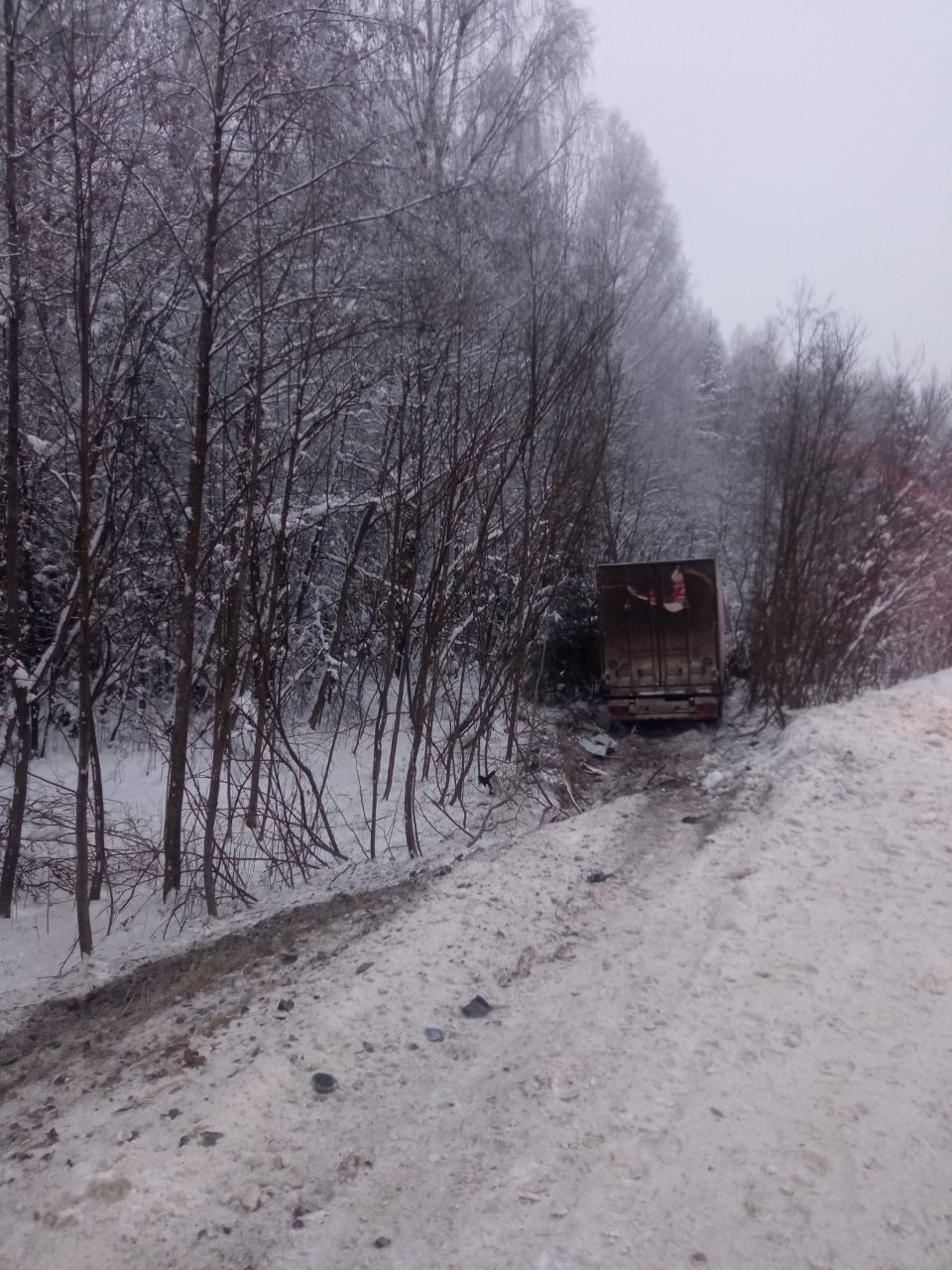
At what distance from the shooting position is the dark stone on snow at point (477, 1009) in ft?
13.9

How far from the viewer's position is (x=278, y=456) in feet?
20.9

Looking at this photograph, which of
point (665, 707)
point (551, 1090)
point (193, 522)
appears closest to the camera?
point (551, 1090)

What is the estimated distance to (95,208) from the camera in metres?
5.95

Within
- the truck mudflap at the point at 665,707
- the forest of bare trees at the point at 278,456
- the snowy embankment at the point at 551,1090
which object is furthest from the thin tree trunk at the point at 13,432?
the truck mudflap at the point at 665,707

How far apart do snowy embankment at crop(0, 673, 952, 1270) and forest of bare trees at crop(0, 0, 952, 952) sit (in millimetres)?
2000

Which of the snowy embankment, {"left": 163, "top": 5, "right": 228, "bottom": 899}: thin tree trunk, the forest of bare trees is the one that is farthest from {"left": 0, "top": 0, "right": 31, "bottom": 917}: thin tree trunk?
the snowy embankment

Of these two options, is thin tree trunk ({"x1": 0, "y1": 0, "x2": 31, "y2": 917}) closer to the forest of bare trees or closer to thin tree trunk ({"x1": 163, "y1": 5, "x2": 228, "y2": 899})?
the forest of bare trees

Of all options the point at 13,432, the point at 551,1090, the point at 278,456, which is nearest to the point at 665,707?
the point at 278,456

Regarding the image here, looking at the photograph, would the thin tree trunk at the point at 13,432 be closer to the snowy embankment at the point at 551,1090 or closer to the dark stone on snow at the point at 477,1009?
the snowy embankment at the point at 551,1090

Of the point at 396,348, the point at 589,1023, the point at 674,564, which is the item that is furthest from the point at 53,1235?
the point at 674,564

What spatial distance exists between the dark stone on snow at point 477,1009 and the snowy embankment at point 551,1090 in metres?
0.06

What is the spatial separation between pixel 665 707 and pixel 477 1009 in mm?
9388

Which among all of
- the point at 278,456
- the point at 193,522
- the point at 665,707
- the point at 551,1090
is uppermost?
the point at 278,456

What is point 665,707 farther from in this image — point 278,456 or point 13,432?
point 13,432
